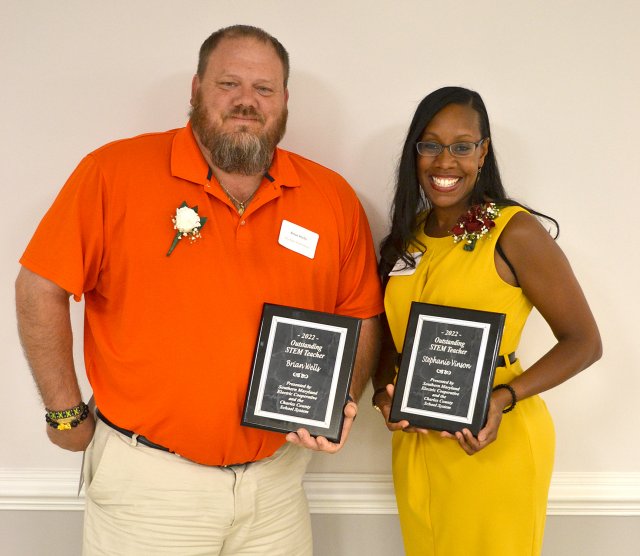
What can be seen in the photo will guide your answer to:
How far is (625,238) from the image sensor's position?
253 centimetres

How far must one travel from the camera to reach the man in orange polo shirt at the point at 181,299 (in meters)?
1.90

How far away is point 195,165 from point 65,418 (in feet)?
2.84

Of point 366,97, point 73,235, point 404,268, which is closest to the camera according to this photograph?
point 73,235

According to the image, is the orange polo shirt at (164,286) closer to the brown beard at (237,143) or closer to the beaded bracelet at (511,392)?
the brown beard at (237,143)

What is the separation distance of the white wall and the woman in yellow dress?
0.44 meters

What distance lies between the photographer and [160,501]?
6.45ft

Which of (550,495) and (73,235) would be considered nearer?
(73,235)

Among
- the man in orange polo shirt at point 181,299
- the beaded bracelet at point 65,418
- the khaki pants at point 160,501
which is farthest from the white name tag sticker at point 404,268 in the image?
the beaded bracelet at point 65,418

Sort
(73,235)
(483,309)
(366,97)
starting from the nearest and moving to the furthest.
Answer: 1. (73,235)
2. (483,309)
3. (366,97)

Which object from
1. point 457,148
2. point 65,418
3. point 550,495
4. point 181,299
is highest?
point 457,148

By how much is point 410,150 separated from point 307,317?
2.12 ft

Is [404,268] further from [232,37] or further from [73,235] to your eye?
[73,235]

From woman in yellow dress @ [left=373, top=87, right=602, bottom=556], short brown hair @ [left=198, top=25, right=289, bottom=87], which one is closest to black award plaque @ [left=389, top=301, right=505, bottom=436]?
woman in yellow dress @ [left=373, top=87, right=602, bottom=556]

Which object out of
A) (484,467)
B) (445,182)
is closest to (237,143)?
(445,182)
